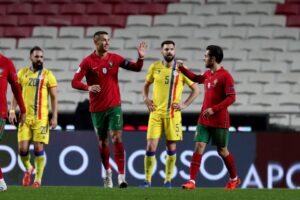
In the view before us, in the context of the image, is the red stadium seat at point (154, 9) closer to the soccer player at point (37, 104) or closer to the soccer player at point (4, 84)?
the soccer player at point (37, 104)

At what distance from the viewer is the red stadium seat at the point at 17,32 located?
18.8 m

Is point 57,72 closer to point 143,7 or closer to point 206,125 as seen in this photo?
point 143,7

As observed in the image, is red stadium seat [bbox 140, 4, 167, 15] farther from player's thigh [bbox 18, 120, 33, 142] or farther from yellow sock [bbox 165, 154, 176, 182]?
yellow sock [bbox 165, 154, 176, 182]

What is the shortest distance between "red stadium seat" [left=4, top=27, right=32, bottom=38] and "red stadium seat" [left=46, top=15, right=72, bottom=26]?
1.43 feet

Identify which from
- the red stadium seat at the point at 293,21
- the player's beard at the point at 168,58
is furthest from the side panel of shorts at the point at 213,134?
the red stadium seat at the point at 293,21

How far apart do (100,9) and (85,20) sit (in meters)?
0.38

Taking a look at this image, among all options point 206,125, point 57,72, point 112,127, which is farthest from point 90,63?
point 57,72

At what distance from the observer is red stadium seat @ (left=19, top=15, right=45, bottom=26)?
19062mm

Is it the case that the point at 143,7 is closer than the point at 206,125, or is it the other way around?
the point at 206,125

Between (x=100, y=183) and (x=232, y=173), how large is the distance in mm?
3313

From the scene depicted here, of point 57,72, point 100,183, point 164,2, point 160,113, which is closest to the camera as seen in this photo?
point 160,113

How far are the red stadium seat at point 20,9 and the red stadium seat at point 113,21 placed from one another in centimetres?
164

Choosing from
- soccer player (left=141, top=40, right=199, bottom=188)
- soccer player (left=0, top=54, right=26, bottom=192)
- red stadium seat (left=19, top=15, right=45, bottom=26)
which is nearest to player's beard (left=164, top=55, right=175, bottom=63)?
soccer player (left=141, top=40, right=199, bottom=188)

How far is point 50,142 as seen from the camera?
13969 mm
